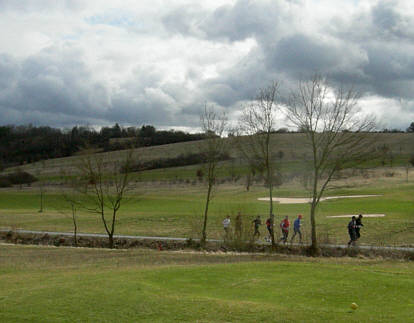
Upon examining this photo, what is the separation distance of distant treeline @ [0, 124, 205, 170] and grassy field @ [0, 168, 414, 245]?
191 feet

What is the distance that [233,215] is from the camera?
31.7 m

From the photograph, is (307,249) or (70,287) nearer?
(70,287)

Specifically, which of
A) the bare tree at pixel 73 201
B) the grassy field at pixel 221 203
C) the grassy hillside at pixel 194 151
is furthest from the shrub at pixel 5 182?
the bare tree at pixel 73 201

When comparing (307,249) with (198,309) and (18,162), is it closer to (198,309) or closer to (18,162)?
(198,309)

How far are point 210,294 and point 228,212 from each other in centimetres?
3348

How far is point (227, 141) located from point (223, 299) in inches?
819

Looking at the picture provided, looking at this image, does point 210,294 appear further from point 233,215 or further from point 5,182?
point 5,182

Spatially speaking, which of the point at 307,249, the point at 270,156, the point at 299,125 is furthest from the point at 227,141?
the point at 307,249

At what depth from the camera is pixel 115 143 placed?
465ft

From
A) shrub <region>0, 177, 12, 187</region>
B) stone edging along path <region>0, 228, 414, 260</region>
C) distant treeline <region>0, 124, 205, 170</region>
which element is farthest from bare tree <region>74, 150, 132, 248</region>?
distant treeline <region>0, 124, 205, 170</region>

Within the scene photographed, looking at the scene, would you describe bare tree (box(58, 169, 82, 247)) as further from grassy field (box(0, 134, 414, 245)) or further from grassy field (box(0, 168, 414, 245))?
grassy field (box(0, 168, 414, 245))

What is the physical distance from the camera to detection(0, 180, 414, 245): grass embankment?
36.3 meters

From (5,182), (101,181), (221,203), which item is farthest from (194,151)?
(101,181)

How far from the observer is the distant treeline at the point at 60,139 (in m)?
146
